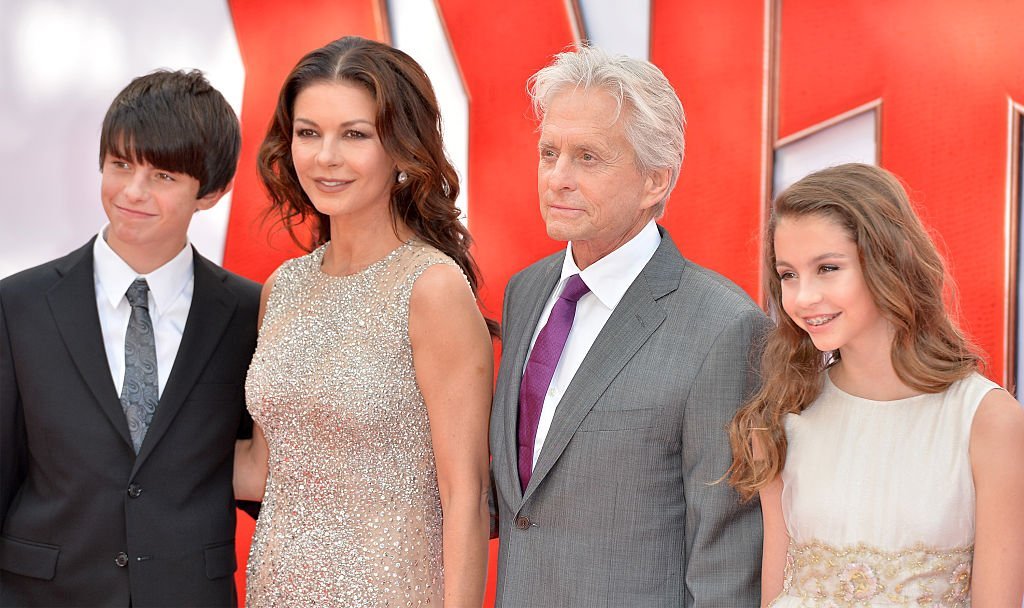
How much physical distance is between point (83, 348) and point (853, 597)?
5.99ft

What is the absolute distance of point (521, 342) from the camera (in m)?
2.33

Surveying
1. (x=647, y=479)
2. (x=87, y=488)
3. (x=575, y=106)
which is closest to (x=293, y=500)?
(x=87, y=488)

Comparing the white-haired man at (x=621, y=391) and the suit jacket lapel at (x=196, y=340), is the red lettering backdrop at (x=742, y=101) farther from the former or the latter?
the white-haired man at (x=621, y=391)

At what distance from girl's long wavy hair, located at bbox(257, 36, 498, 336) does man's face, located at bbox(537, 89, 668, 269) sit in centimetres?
40

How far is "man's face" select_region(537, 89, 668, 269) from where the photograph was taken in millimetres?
2164

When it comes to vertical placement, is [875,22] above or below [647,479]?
above

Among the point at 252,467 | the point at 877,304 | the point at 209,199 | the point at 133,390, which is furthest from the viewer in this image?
the point at 209,199

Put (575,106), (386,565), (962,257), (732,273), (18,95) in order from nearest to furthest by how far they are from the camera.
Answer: (575,106), (386,565), (962,257), (732,273), (18,95)

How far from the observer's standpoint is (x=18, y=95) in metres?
3.67

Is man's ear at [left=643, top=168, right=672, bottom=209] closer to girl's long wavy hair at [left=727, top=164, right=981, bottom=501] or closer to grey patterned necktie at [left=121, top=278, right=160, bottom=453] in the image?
girl's long wavy hair at [left=727, top=164, right=981, bottom=501]

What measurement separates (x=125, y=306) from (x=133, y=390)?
0.23 metres

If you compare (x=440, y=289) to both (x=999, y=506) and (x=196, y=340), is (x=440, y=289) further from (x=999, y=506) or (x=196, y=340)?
(x=999, y=506)

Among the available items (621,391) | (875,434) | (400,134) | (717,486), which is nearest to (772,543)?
(717,486)

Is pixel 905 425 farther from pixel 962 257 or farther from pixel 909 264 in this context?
pixel 962 257
